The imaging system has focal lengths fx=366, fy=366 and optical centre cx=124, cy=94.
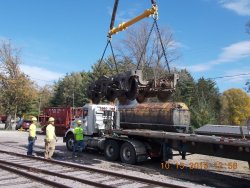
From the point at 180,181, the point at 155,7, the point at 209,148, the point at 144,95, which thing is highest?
the point at 155,7

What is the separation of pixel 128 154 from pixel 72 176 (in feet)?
15.4

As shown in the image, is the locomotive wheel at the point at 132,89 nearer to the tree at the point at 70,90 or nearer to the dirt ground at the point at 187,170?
the dirt ground at the point at 187,170

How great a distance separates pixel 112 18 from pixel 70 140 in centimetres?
767

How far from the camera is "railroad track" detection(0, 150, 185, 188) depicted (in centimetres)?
1072

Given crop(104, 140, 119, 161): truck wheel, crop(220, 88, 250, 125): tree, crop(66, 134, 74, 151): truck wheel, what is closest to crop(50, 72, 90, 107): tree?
crop(220, 88, 250, 125): tree

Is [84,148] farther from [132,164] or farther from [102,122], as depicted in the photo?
[132,164]

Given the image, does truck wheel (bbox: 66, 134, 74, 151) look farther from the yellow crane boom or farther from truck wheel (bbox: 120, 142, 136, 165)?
the yellow crane boom

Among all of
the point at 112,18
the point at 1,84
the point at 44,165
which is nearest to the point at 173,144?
the point at 44,165

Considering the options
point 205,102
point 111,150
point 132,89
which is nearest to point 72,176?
point 132,89

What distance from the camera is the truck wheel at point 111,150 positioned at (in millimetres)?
16547

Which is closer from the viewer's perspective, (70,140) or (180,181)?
(180,181)

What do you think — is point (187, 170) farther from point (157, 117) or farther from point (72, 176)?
point (72, 176)

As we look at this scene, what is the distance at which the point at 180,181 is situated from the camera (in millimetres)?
12117

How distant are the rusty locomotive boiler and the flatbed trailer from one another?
136 centimetres
